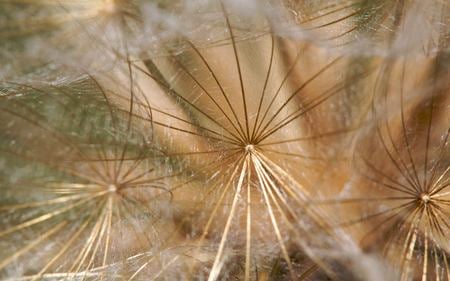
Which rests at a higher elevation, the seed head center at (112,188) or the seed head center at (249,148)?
the seed head center at (249,148)

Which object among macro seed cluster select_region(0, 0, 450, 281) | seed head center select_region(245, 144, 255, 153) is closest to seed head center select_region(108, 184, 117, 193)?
macro seed cluster select_region(0, 0, 450, 281)

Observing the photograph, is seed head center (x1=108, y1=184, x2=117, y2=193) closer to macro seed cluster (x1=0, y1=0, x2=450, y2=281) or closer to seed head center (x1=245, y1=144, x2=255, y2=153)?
macro seed cluster (x1=0, y1=0, x2=450, y2=281)

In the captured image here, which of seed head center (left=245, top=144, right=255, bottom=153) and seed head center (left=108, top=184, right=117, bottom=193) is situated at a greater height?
seed head center (left=245, top=144, right=255, bottom=153)

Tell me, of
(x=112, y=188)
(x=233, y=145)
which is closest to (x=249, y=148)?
(x=233, y=145)

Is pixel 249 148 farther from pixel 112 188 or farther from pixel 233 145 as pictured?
pixel 112 188

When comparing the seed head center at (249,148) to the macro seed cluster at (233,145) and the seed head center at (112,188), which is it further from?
the seed head center at (112,188)

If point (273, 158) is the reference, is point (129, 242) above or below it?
below

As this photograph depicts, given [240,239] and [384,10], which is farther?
[384,10]

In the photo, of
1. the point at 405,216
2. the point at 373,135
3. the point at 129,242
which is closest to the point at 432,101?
the point at 373,135

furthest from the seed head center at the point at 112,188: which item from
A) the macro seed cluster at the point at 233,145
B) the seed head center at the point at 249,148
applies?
the seed head center at the point at 249,148

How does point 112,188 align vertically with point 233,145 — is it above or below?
below

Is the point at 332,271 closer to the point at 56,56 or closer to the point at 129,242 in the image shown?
the point at 129,242
